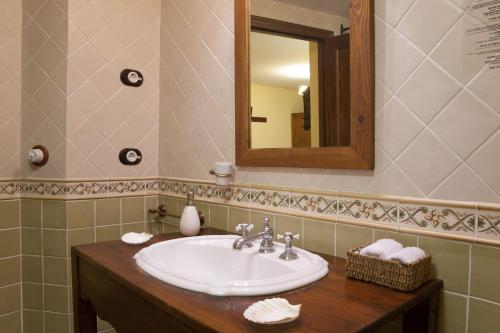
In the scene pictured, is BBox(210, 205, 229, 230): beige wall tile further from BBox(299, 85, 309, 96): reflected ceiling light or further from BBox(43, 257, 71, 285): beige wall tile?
BBox(43, 257, 71, 285): beige wall tile

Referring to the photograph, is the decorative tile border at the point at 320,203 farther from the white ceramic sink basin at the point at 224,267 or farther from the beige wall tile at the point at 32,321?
the beige wall tile at the point at 32,321

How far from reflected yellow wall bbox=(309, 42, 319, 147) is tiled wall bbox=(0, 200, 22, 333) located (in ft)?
4.90

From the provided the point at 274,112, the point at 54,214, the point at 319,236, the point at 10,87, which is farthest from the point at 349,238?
the point at 10,87

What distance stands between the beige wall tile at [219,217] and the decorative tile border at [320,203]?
0.03 meters

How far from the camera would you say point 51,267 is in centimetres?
178

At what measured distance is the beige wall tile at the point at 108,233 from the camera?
1849 millimetres

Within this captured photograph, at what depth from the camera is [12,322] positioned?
1.81m

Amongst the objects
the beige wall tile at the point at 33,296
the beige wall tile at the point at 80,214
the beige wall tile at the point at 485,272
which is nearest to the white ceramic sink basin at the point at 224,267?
the beige wall tile at the point at 485,272

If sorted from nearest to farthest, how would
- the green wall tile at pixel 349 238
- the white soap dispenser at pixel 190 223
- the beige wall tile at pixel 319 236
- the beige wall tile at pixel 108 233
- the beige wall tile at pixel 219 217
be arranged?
the green wall tile at pixel 349 238 → the beige wall tile at pixel 319 236 → the white soap dispenser at pixel 190 223 → the beige wall tile at pixel 219 217 → the beige wall tile at pixel 108 233

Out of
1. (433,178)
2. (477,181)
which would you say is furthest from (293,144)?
(477,181)

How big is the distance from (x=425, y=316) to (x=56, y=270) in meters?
1.61

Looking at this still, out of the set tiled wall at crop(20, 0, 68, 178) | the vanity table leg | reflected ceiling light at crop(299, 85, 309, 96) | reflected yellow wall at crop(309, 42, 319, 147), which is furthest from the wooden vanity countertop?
tiled wall at crop(20, 0, 68, 178)

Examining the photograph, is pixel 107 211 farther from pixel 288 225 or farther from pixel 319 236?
pixel 319 236

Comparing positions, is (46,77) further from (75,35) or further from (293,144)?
(293,144)
